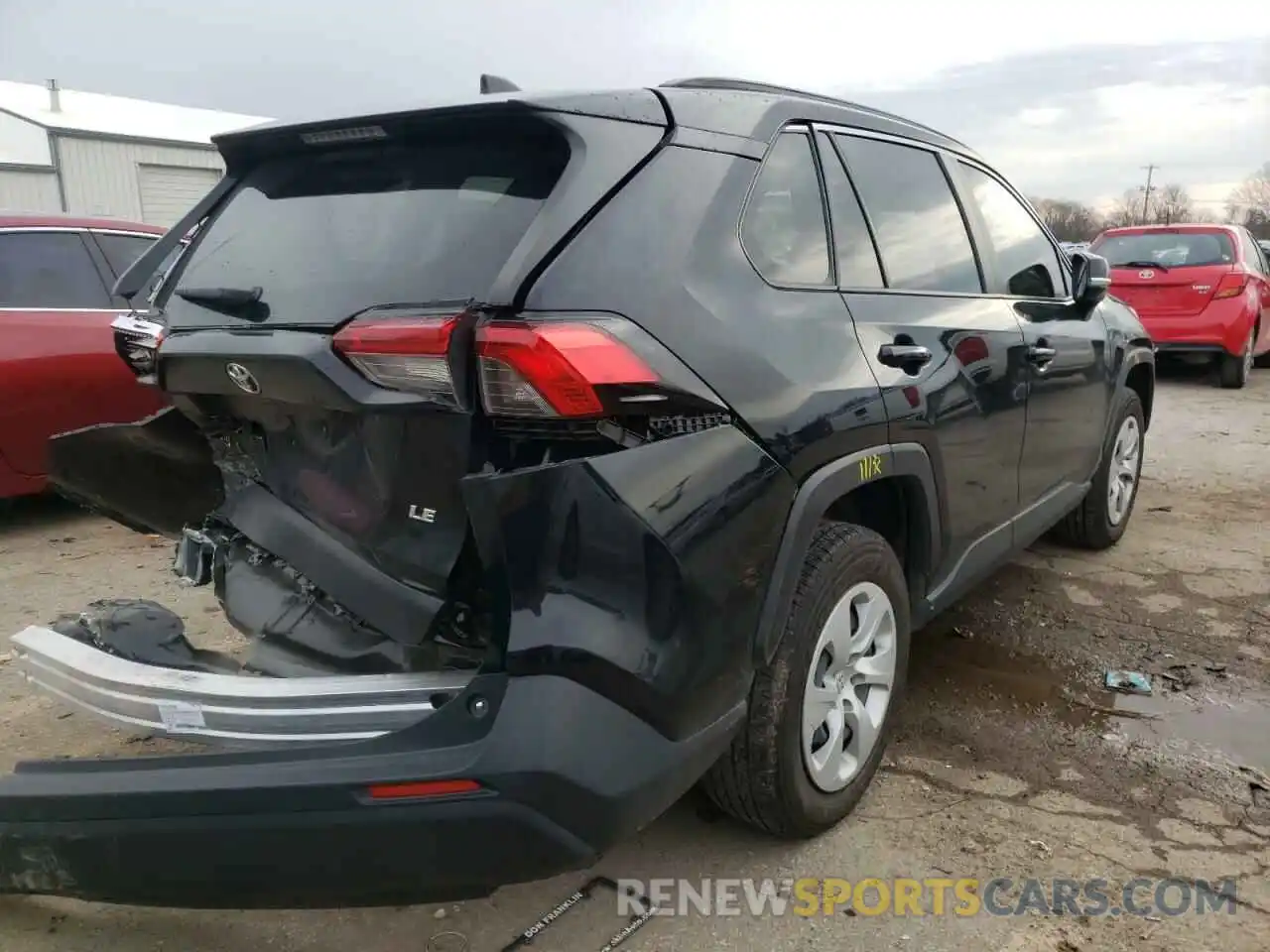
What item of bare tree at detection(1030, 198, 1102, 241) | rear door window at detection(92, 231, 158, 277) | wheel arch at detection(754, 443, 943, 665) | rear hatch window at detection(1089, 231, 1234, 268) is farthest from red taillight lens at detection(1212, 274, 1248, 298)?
bare tree at detection(1030, 198, 1102, 241)

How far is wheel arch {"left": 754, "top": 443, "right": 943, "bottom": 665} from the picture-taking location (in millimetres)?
2131

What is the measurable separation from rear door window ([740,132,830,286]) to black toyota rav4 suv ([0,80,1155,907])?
0.5 inches

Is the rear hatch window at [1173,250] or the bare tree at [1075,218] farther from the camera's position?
the bare tree at [1075,218]

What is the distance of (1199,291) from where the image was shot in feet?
33.1

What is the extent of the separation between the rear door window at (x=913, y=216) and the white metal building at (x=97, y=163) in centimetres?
2004

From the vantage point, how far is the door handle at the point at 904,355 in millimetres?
2566

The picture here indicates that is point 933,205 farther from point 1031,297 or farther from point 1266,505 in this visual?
point 1266,505

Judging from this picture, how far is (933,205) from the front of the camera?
3238 mm

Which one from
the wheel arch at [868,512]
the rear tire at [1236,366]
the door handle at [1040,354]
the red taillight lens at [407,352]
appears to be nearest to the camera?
the red taillight lens at [407,352]

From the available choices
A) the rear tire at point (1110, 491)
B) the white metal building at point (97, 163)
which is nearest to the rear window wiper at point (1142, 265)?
the rear tire at point (1110, 491)

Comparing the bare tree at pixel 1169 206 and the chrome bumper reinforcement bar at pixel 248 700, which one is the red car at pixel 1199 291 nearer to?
the chrome bumper reinforcement bar at pixel 248 700

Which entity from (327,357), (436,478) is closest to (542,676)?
(436,478)

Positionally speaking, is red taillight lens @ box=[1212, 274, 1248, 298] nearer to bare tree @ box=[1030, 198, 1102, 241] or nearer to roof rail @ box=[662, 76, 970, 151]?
roof rail @ box=[662, 76, 970, 151]

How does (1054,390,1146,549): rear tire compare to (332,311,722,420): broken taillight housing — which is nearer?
(332,311,722,420): broken taillight housing
